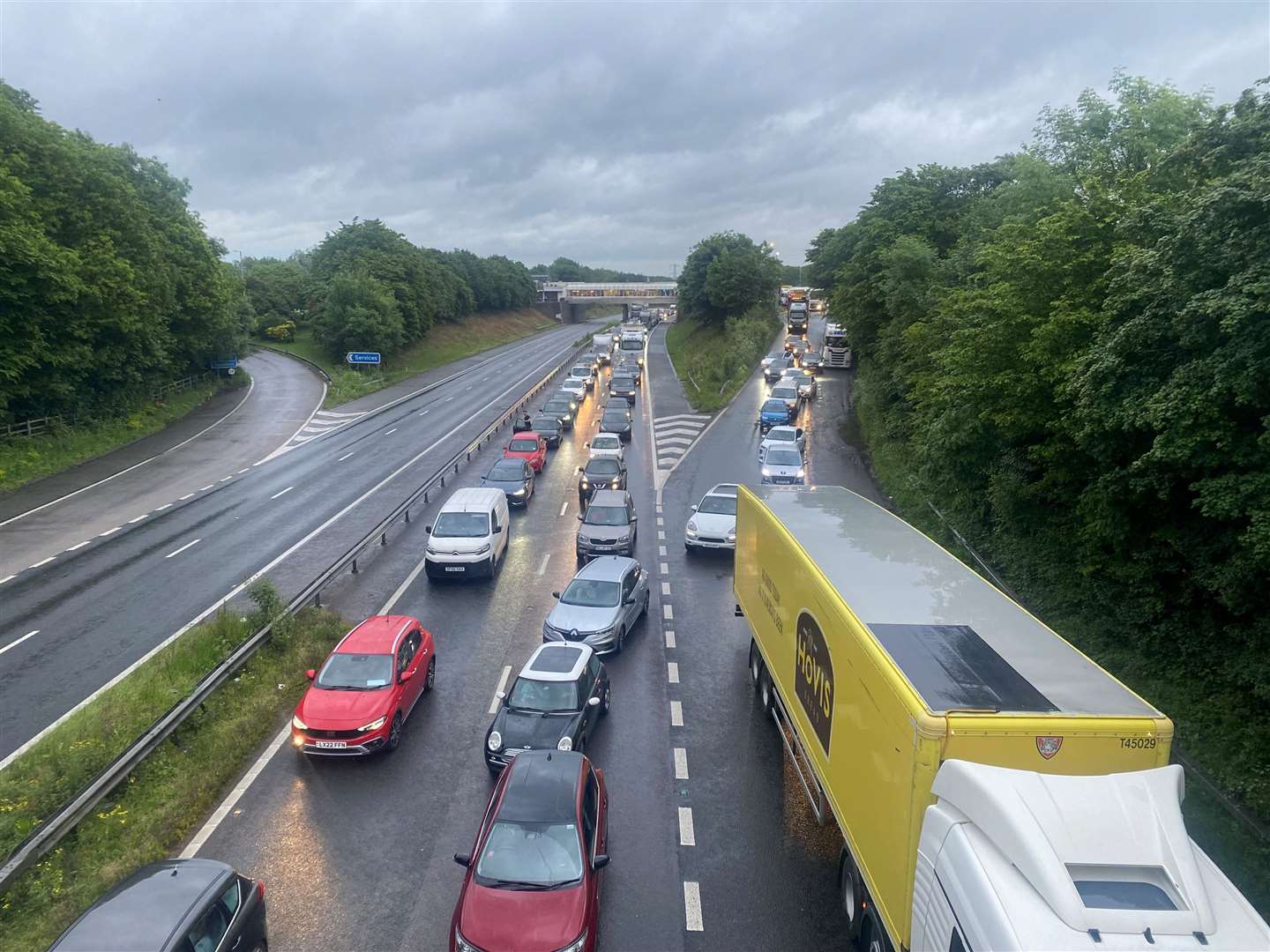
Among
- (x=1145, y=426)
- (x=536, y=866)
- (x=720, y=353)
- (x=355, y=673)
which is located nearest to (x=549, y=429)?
(x=355, y=673)

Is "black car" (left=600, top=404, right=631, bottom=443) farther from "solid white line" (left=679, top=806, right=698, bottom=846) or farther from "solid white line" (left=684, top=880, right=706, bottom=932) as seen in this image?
"solid white line" (left=684, top=880, right=706, bottom=932)

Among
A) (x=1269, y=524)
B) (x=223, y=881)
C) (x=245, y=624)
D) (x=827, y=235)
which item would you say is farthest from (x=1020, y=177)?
(x=827, y=235)

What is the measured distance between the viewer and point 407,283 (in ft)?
246

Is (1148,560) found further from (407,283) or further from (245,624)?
(407,283)

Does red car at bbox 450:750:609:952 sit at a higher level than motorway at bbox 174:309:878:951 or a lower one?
higher

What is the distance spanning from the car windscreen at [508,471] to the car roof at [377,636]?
1335 cm

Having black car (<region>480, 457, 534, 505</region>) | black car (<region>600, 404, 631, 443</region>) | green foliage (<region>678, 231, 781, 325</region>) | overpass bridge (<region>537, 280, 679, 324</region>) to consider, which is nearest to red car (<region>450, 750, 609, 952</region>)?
black car (<region>480, 457, 534, 505</region>)

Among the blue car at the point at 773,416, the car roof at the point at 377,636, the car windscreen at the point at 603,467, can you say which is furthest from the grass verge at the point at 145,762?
the blue car at the point at 773,416

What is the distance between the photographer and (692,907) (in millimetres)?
8930

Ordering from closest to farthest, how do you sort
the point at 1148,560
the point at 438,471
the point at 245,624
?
the point at 1148,560 → the point at 245,624 → the point at 438,471

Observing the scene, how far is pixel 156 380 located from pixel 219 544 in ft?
78.5

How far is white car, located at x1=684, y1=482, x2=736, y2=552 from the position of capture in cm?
2194

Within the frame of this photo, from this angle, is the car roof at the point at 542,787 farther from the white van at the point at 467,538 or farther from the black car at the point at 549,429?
the black car at the point at 549,429

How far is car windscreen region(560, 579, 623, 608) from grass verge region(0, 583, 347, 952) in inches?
197
